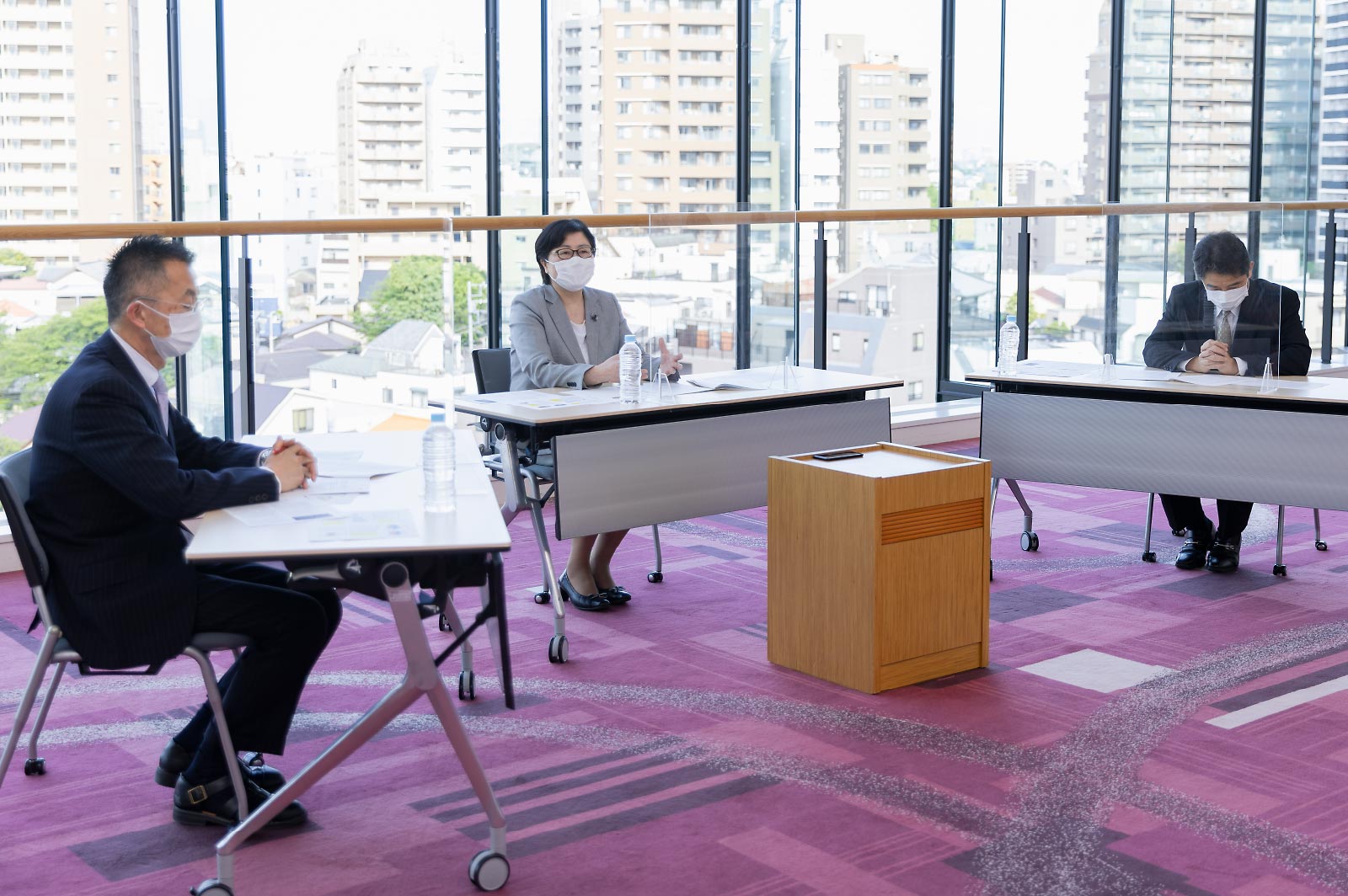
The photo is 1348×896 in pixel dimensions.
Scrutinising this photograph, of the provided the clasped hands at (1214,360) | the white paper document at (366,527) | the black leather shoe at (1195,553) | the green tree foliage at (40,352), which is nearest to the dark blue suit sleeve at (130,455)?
the white paper document at (366,527)

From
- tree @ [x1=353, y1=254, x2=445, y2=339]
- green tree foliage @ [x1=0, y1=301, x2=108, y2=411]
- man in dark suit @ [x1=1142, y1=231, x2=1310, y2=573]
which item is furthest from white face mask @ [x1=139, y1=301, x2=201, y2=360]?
man in dark suit @ [x1=1142, y1=231, x2=1310, y2=573]

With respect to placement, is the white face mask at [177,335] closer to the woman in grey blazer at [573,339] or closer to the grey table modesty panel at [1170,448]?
the woman in grey blazer at [573,339]

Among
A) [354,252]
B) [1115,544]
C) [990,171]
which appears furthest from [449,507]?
[990,171]

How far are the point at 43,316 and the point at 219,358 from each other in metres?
0.67

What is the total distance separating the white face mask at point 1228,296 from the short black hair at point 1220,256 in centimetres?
7

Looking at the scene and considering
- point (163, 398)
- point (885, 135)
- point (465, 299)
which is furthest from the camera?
point (885, 135)

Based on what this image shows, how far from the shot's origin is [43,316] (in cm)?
557

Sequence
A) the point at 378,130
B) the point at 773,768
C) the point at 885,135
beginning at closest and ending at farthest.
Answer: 1. the point at 773,768
2. the point at 378,130
3. the point at 885,135

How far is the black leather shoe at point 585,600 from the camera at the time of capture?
4.91 meters

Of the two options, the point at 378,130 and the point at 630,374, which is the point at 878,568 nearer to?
the point at 630,374

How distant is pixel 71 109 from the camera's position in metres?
6.10

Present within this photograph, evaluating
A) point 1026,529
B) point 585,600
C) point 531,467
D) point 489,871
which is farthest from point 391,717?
point 1026,529

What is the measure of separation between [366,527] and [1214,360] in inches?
144

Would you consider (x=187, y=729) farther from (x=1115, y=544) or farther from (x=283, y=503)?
(x=1115, y=544)
